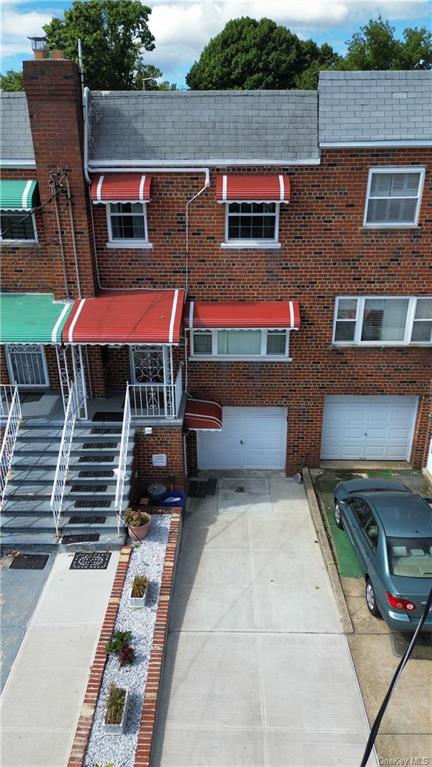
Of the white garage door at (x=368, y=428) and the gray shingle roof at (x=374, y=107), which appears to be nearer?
the gray shingle roof at (x=374, y=107)

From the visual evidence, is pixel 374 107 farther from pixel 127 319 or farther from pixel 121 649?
pixel 121 649

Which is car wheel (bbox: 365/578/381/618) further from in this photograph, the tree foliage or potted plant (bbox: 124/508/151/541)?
the tree foliage

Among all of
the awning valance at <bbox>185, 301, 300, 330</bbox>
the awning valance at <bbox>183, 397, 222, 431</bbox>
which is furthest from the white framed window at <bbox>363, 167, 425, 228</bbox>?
the awning valance at <bbox>183, 397, 222, 431</bbox>

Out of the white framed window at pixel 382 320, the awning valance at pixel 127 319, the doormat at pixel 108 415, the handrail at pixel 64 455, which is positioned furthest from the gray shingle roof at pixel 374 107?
the handrail at pixel 64 455

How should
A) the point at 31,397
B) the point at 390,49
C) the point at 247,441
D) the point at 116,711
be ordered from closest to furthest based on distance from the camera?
the point at 116,711
the point at 31,397
the point at 247,441
the point at 390,49

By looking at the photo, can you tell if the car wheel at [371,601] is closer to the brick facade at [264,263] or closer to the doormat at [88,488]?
the brick facade at [264,263]

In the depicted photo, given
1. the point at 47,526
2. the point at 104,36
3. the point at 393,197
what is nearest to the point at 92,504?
the point at 47,526

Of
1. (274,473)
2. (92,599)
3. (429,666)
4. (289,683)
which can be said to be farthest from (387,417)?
(92,599)
